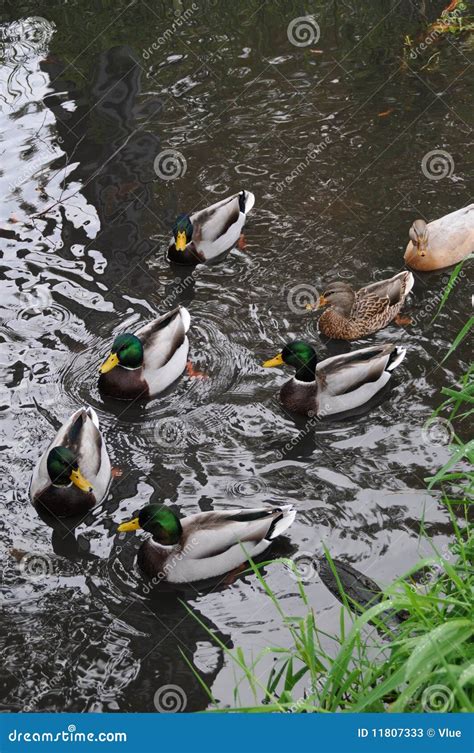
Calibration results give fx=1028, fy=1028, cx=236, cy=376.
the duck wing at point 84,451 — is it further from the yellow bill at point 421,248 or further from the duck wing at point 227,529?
the yellow bill at point 421,248

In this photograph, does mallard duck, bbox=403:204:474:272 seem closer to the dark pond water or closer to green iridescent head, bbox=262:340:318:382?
the dark pond water

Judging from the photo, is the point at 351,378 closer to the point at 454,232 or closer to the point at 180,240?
the point at 454,232

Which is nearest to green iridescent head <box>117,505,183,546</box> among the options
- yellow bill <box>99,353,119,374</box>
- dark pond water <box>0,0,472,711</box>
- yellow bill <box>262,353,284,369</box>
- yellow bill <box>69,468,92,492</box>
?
dark pond water <box>0,0,472,711</box>

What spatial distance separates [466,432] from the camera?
6848 millimetres

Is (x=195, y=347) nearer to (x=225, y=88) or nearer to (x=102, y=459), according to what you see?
(x=102, y=459)

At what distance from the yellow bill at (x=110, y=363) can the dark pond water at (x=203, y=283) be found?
0.31 metres

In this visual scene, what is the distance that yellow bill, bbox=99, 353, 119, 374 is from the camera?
747 cm

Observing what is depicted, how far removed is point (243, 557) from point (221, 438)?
1.21 m

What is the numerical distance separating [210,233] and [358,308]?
1.70m

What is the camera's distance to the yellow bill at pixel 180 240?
28.9 ft

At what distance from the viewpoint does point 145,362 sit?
25.1 ft

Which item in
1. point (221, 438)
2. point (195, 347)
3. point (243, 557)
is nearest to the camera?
point (243, 557)

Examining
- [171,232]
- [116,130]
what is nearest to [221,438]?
[171,232]

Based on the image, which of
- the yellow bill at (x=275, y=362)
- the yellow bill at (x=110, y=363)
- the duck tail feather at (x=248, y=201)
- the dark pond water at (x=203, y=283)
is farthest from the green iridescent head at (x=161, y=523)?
the duck tail feather at (x=248, y=201)
